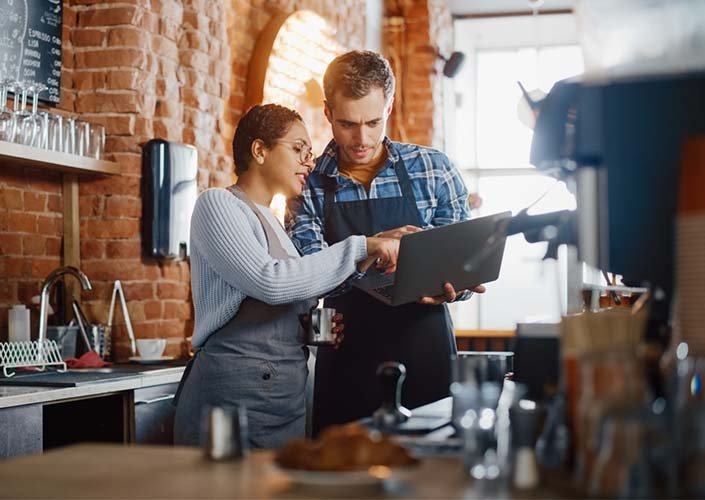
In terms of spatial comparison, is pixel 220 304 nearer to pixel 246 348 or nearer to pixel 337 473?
pixel 246 348

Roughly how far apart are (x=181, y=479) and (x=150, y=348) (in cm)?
264

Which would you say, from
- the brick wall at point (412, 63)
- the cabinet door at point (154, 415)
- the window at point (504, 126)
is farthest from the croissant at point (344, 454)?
the window at point (504, 126)

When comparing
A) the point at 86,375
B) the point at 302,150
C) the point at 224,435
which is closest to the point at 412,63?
the point at 86,375

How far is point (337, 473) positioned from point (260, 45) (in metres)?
3.99

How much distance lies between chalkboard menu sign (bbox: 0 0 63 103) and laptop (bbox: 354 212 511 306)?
1751 mm

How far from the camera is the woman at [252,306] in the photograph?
8.18 feet

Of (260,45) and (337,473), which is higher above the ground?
(260,45)

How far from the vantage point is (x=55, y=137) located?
145 inches

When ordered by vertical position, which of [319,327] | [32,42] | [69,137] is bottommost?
[319,327]

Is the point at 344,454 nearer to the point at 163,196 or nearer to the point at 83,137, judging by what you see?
the point at 83,137

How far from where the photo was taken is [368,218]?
3.27 meters

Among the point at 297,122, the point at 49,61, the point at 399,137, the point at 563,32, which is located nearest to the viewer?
the point at 297,122

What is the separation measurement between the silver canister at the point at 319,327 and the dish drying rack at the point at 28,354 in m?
1.23

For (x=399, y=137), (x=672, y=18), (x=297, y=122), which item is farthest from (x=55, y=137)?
(x=399, y=137)
